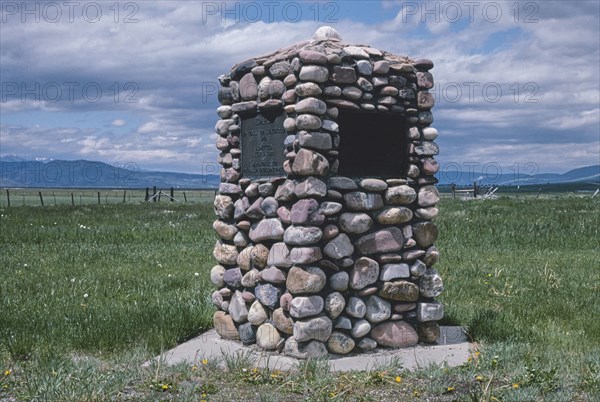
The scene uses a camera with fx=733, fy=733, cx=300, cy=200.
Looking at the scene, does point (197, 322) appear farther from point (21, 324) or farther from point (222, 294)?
point (21, 324)

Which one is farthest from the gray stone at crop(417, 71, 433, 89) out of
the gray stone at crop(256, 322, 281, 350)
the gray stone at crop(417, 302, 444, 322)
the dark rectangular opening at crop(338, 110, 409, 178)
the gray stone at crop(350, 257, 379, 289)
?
the gray stone at crop(256, 322, 281, 350)

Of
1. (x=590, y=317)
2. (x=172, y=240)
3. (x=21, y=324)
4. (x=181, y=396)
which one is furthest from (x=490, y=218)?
(x=181, y=396)

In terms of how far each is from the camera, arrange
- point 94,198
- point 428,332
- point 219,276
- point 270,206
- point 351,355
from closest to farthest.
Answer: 1. point 351,355
2. point 270,206
3. point 428,332
4. point 219,276
5. point 94,198

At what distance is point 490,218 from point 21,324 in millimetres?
16002

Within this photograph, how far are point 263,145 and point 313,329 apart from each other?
2.12 meters

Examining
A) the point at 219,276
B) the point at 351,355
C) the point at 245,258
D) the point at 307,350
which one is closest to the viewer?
the point at 307,350

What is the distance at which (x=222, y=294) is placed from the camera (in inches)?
337

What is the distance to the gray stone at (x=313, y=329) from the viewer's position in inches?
280

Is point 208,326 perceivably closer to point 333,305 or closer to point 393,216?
point 333,305

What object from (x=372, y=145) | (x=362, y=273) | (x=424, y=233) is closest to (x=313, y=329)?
(x=362, y=273)

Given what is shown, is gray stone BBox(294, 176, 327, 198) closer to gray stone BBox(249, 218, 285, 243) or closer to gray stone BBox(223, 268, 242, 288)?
gray stone BBox(249, 218, 285, 243)

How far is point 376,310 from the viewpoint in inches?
299

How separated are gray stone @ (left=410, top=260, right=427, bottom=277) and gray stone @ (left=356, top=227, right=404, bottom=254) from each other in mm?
275

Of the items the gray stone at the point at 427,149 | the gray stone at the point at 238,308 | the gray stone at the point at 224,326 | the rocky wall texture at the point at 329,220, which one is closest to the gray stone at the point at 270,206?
the rocky wall texture at the point at 329,220
